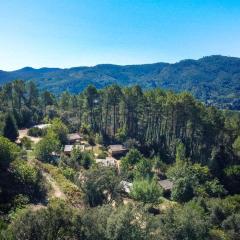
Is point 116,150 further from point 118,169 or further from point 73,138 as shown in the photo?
point 118,169

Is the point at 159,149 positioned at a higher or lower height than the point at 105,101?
lower

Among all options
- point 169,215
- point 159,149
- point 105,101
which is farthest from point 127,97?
point 169,215

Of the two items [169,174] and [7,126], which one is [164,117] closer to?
[169,174]

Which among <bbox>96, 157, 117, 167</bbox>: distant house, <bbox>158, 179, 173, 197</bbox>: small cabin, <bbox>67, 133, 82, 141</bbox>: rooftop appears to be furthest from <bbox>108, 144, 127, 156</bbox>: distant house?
<bbox>158, 179, 173, 197</bbox>: small cabin

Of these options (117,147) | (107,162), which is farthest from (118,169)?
(117,147)

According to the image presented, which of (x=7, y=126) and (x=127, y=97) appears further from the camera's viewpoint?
(x=127, y=97)

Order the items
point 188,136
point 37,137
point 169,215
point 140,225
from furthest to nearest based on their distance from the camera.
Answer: point 188,136
point 37,137
point 169,215
point 140,225

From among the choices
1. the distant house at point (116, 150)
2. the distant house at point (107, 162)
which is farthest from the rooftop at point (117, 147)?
the distant house at point (107, 162)
